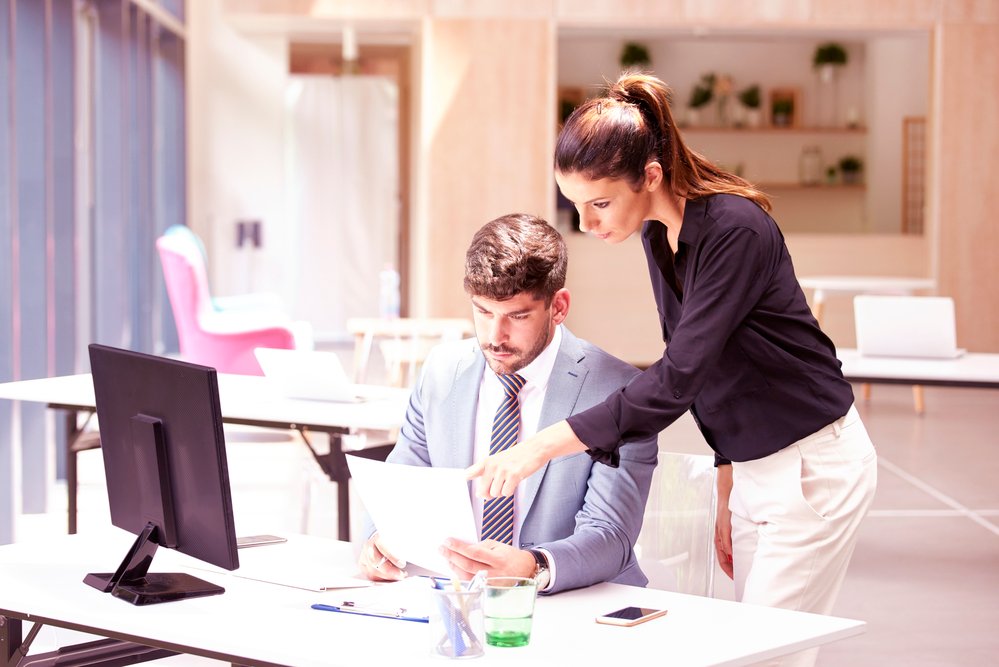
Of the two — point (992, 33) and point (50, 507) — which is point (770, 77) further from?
point (50, 507)

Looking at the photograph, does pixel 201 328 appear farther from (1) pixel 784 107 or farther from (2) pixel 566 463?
(1) pixel 784 107

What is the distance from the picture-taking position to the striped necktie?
229cm

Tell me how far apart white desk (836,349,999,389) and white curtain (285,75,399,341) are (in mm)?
8904

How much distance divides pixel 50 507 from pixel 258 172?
6.14 m

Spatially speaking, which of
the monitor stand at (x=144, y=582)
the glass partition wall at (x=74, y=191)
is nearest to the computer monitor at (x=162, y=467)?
the monitor stand at (x=144, y=582)

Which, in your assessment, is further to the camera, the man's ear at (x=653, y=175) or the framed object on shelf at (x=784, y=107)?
the framed object on shelf at (x=784, y=107)

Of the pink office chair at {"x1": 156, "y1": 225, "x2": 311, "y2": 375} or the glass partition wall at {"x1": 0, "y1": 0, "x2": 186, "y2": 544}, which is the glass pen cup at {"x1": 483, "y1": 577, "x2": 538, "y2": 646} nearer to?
the glass partition wall at {"x1": 0, "y1": 0, "x2": 186, "y2": 544}

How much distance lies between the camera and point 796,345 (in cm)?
225

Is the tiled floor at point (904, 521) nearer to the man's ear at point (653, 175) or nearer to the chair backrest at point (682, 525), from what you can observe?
the chair backrest at point (682, 525)

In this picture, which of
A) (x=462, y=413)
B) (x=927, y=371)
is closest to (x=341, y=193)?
(x=927, y=371)

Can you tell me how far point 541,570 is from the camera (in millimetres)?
2041

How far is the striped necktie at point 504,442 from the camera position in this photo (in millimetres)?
2295

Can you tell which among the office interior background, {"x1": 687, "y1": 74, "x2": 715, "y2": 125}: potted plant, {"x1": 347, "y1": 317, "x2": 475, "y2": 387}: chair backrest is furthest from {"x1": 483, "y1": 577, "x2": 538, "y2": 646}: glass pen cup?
{"x1": 687, "y1": 74, "x2": 715, "y2": 125}: potted plant

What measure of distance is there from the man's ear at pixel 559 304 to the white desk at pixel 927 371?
265 centimetres
